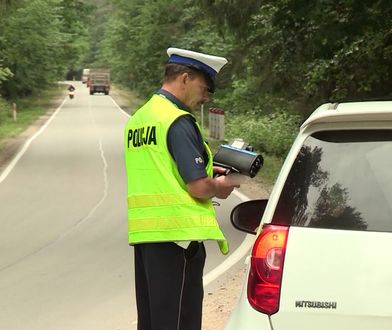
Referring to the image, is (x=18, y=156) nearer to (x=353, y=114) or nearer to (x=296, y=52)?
(x=296, y=52)

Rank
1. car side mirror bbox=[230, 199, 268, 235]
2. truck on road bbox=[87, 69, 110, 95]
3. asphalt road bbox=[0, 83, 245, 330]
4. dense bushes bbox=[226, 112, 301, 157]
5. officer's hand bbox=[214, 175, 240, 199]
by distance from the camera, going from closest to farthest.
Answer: officer's hand bbox=[214, 175, 240, 199]
car side mirror bbox=[230, 199, 268, 235]
asphalt road bbox=[0, 83, 245, 330]
dense bushes bbox=[226, 112, 301, 157]
truck on road bbox=[87, 69, 110, 95]

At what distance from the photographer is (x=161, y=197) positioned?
325 centimetres

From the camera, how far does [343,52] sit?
11.2m

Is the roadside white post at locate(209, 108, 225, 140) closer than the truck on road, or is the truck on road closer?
the roadside white post at locate(209, 108, 225, 140)

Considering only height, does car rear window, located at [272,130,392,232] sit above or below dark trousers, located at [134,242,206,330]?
above

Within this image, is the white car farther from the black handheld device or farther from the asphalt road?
the asphalt road

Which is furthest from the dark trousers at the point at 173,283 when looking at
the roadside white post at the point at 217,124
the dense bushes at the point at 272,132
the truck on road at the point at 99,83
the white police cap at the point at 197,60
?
the truck on road at the point at 99,83

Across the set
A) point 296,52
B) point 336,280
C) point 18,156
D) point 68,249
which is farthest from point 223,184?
point 18,156

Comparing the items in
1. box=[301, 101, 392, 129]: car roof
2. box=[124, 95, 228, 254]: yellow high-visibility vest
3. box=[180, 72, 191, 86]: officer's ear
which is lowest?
box=[124, 95, 228, 254]: yellow high-visibility vest

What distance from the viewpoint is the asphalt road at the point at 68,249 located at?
5.83 meters

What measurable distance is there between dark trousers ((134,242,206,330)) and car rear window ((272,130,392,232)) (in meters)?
0.76

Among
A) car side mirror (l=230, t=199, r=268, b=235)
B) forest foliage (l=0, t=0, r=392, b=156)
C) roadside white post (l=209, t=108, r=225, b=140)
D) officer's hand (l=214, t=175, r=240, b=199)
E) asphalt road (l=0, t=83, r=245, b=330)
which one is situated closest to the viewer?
officer's hand (l=214, t=175, r=240, b=199)

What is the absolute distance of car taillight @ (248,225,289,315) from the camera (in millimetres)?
2604

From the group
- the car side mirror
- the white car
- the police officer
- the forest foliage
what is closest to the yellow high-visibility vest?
the police officer
